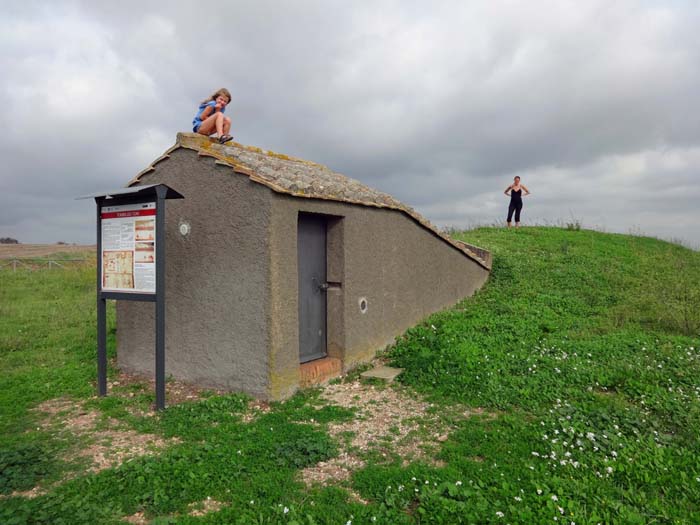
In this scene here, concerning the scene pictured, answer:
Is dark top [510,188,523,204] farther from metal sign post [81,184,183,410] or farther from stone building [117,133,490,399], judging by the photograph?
metal sign post [81,184,183,410]

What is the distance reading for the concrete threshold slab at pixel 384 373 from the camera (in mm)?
6523

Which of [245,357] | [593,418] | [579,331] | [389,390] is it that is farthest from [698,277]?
[245,357]

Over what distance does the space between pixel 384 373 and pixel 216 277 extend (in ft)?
9.22

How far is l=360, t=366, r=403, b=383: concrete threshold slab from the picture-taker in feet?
21.4

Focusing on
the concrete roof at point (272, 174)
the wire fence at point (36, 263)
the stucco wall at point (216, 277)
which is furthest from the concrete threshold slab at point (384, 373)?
the wire fence at point (36, 263)

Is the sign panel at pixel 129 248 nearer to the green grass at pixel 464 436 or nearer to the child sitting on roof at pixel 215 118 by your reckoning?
the green grass at pixel 464 436

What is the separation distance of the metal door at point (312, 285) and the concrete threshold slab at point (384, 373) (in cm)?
76

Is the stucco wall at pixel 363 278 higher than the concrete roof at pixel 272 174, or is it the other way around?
the concrete roof at pixel 272 174

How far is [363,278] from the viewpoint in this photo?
24.0 feet

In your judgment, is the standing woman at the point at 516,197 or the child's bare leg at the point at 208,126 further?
the standing woman at the point at 516,197

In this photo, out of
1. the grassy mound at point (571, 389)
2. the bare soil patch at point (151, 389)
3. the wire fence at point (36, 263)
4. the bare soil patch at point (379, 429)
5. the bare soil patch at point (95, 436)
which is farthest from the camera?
the wire fence at point (36, 263)

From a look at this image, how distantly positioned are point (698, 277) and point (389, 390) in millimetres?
10029

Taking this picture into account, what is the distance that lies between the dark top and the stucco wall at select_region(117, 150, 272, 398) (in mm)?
12944

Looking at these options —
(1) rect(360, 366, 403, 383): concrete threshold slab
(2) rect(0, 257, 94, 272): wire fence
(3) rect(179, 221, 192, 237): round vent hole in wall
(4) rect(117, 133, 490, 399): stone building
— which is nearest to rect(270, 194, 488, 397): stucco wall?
(4) rect(117, 133, 490, 399): stone building
